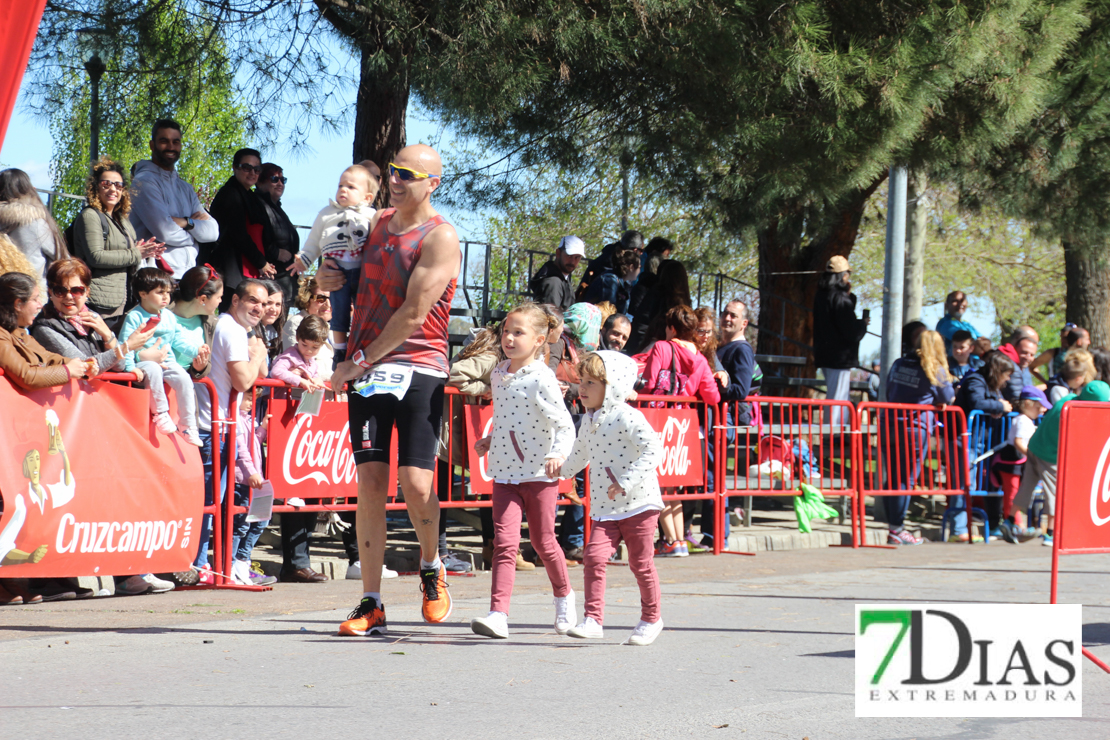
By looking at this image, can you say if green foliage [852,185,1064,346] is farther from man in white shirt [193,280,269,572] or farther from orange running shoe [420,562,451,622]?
orange running shoe [420,562,451,622]

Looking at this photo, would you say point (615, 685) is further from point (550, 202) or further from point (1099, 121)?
point (1099, 121)

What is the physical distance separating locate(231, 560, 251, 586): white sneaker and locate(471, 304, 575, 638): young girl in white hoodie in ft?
8.22

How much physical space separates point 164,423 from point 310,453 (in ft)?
4.38

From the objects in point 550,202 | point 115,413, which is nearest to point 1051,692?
point 115,413

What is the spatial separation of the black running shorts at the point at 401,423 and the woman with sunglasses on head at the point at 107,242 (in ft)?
11.0

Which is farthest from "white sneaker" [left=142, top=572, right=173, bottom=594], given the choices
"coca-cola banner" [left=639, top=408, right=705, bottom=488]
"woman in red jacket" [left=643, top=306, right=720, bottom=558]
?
"woman in red jacket" [left=643, top=306, right=720, bottom=558]

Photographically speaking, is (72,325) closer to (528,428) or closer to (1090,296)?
(528,428)

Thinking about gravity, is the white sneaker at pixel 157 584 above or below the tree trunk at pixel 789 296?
below

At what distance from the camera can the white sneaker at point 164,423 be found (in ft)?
24.6

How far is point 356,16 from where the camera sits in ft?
34.1

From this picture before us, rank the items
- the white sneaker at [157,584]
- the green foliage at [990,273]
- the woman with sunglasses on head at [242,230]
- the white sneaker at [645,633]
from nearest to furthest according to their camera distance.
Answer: the white sneaker at [645,633], the white sneaker at [157,584], the woman with sunglasses on head at [242,230], the green foliage at [990,273]

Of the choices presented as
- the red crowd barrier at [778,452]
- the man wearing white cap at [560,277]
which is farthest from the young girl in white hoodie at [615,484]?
the man wearing white cap at [560,277]

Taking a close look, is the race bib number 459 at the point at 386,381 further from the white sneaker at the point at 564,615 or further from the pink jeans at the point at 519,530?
the white sneaker at the point at 564,615

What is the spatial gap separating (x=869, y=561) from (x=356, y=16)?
20.2 ft
